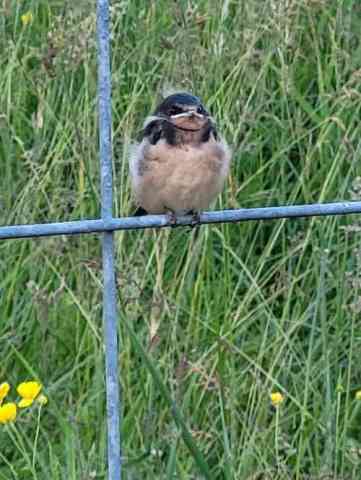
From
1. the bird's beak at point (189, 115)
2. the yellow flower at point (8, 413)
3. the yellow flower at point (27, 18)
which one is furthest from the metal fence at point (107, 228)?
the yellow flower at point (27, 18)

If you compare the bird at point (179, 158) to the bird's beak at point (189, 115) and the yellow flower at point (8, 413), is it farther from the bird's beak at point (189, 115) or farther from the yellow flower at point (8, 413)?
the yellow flower at point (8, 413)

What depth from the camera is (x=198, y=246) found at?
7.36ft

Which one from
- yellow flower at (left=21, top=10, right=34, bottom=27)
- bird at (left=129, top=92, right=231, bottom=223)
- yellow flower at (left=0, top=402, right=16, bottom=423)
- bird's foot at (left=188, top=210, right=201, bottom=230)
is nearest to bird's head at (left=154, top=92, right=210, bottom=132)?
bird at (left=129, top=92, right=231, bottom=223)

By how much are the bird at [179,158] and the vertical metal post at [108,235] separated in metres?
0.80

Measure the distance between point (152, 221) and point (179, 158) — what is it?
78 cm

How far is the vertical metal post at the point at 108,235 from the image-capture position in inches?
44.3

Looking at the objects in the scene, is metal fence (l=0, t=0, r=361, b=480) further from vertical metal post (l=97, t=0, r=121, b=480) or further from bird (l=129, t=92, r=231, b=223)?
bird (l=129, t=92, r=231, b=223)

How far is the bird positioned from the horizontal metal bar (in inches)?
26.7

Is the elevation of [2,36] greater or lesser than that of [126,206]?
greater

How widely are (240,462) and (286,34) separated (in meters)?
0.81

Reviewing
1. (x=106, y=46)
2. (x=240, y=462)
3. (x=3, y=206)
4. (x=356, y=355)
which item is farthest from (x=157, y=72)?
(x=106, y=46)

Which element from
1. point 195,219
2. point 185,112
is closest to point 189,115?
point 185,112

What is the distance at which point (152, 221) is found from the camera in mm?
1211

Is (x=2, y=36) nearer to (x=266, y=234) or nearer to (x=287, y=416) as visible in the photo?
(x=266, y=234)
